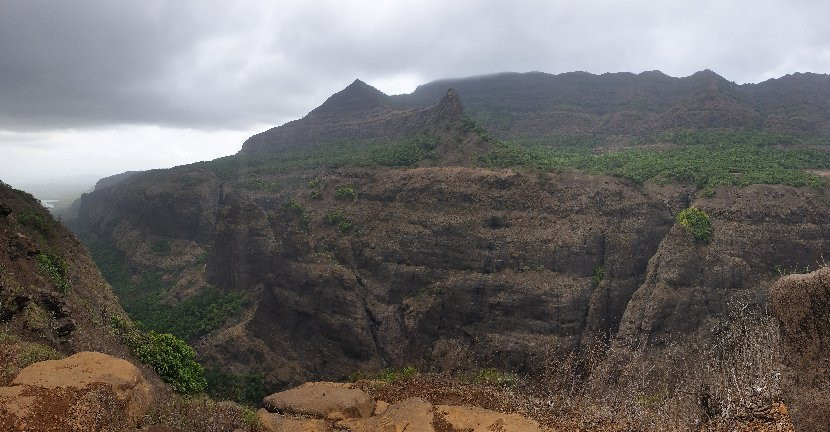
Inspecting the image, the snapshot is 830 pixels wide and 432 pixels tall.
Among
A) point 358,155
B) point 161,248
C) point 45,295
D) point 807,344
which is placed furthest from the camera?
point 358,155

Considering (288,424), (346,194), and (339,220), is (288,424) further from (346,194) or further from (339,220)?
(346,194)

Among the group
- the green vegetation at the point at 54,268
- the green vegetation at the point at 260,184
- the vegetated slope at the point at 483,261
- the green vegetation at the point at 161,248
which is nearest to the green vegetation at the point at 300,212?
the vegetated slope at the point at 483,261

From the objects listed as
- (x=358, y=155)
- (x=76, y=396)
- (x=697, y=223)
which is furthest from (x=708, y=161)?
(x=76, y=396)

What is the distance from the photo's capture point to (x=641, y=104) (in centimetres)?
9725

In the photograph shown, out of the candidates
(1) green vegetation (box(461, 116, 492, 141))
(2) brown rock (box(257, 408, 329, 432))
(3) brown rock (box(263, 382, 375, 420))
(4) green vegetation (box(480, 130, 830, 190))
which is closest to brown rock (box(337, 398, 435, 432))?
(3) brown rock (box(263, 382, 375, 420))

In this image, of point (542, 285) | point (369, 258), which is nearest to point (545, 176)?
point (542, 285)

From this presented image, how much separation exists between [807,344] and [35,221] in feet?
107

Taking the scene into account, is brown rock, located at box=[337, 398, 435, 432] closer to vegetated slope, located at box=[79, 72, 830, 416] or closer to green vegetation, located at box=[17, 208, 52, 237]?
vegetated slope, located at box=[79, 72, 830, 416]

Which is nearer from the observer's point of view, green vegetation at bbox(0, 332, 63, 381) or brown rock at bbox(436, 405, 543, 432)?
green vegetation at bbox(0, 332, 63, 381)

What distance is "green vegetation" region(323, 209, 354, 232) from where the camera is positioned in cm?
4466

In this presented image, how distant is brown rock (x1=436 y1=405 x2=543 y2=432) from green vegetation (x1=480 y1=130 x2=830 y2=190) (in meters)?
37.9

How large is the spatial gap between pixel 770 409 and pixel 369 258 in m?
33.8

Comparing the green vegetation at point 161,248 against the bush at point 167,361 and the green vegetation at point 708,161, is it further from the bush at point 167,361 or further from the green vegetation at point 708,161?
the bush at point 167,361

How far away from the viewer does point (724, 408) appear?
416 inches
